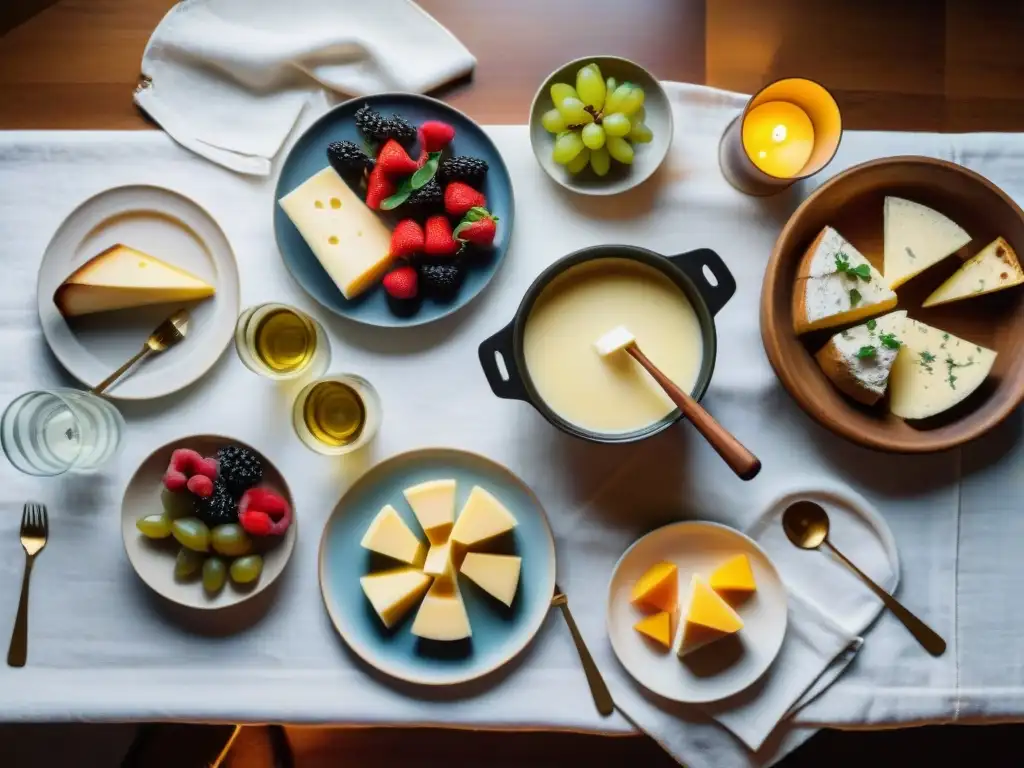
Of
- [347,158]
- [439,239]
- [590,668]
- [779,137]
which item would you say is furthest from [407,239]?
[590,668]

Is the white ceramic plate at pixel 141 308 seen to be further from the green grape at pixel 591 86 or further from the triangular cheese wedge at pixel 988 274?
the triangular cheese wedge at pixel 988 274

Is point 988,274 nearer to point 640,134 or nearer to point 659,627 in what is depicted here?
point 640,134

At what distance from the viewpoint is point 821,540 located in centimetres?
119

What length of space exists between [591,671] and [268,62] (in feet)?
3.44

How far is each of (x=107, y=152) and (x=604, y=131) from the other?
2.51ft

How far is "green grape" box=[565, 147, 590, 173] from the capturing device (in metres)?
1.19

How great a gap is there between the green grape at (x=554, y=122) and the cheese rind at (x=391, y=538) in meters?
0.60

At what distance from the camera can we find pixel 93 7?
1315 millimetres

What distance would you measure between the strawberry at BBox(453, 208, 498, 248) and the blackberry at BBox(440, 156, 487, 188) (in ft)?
0.17

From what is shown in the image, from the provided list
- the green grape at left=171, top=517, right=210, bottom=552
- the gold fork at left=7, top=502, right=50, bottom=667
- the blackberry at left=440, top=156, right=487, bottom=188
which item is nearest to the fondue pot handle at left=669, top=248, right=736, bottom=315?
the blackberry at left=440, top=156, right=487, bottom=188

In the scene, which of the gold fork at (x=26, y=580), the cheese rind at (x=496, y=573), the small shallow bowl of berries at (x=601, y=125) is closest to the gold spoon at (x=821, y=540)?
the cheese rind at (x=496, y=573)

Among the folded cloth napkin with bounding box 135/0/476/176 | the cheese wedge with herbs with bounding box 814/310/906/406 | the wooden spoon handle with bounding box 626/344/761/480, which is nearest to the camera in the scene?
the wooden spoon handle with bounding box 626/344/761/480

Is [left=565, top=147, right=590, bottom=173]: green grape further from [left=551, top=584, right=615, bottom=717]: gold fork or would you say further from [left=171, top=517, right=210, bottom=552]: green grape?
[left=171, top=517, right=210, bottom=552]: green grape

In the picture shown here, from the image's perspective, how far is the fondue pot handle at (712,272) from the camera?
1096 millimetres
